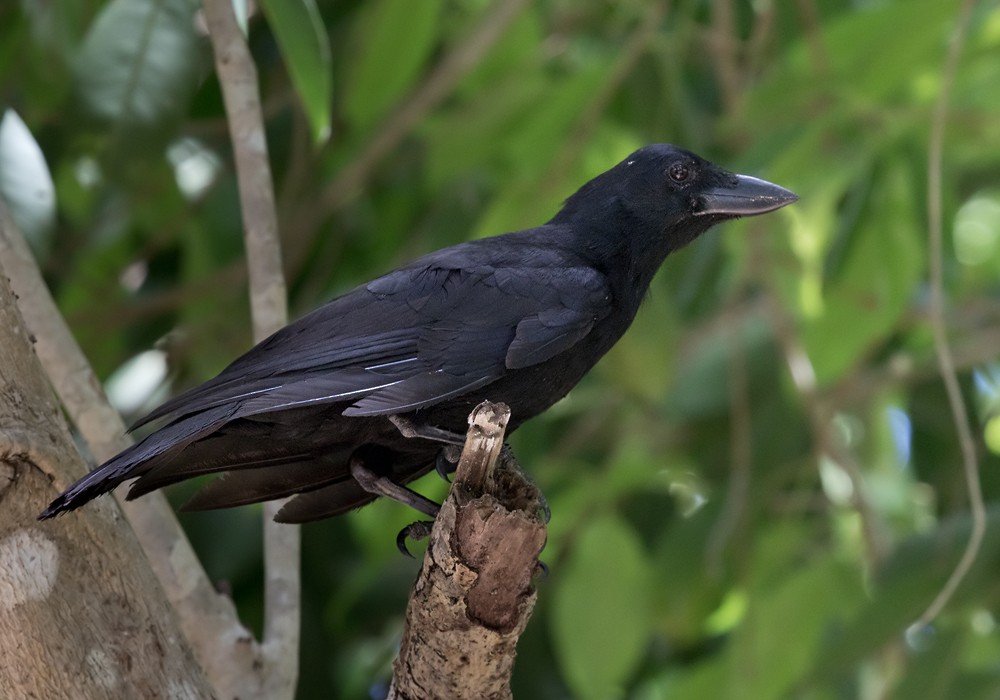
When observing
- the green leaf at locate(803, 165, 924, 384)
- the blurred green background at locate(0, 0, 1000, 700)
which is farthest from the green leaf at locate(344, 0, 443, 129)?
the green leaf at locate(803, 165, 924, 384)

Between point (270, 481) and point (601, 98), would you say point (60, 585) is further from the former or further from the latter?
point (601, 98)

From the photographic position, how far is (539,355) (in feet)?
8.97

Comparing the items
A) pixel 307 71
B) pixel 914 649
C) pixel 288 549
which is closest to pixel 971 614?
pixel 914 649

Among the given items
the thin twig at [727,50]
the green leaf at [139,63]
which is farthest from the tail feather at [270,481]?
the thin twig at [727,50]

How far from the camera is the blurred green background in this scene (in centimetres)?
400

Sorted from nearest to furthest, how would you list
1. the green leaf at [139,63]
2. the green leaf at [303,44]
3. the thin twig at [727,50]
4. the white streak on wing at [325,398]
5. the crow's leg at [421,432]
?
the white streak on wing at [325,398] < the crow's leg at [421,432] < the green leaf at [303,44] < the green leaf at [139,63] < the thin twig at [727,50]

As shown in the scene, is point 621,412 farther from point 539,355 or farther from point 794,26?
point 539,355

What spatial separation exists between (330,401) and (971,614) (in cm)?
248

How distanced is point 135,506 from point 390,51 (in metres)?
1.97

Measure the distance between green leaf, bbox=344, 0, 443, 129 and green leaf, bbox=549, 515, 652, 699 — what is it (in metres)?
1.64

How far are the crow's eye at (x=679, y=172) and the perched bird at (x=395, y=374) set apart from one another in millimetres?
254

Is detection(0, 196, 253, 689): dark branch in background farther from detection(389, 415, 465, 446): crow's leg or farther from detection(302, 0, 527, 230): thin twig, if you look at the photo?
detection(302, 0, 527, 230): thin twig

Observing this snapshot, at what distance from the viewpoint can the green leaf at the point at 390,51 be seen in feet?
14.1

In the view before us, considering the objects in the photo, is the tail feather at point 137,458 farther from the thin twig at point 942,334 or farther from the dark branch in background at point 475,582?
the thin twig at point 942,334
